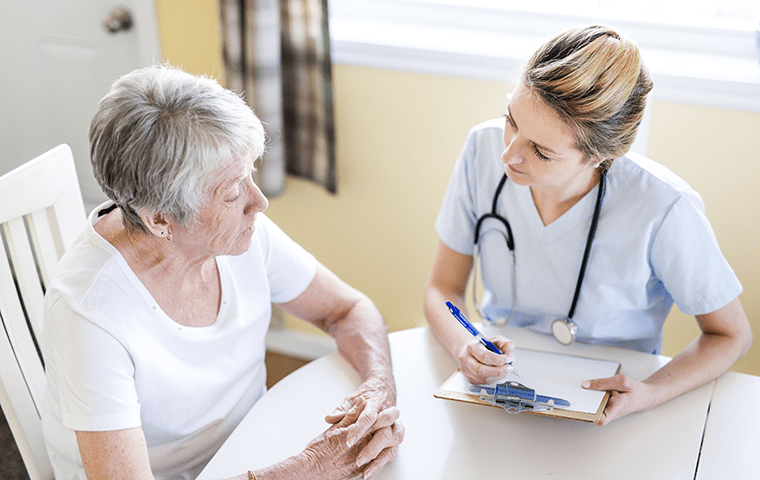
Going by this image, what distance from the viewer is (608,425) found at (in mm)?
1205

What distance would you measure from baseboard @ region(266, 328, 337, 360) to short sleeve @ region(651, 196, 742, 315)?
4.73 ft

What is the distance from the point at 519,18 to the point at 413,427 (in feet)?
4.28

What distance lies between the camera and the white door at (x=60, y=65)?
7.98 ft

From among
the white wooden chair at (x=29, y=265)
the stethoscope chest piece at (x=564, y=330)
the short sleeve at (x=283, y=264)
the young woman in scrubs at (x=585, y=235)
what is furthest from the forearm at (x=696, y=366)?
the white wooden chair at (x=29, y=265)

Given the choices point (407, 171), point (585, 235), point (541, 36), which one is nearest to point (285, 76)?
point (407, 171)

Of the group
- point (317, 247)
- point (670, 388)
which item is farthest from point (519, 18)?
point (670, 388)

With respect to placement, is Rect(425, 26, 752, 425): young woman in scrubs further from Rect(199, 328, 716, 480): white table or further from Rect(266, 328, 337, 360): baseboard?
Rect(266, 328, 337, 360): baseboard

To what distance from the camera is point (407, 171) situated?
2.18 meters

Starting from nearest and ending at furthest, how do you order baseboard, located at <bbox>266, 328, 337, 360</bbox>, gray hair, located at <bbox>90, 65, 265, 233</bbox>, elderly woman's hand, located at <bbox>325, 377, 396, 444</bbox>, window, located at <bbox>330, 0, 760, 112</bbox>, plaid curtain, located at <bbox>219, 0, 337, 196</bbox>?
gray hair, located at <bbox>90, 65, 265, 233</bbox> < elderly woman's hand, located at <bbox>325, 377, 396, 444</bbox> < window, located at <bbox>330, 0, 760, 112</bbox> < plaid curtain, located at <bbox>219, 0, 337, 196</bbox> < baseboard, located at <bbox>266, 328, 337, 360</bbox>

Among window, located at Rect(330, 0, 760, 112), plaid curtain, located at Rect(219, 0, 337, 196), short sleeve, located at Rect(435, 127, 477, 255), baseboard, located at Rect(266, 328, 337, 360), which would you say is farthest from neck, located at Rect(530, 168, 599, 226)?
baseboard, located at Rect(266, 328, 337, 360)

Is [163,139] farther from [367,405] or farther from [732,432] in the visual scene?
[732,432]

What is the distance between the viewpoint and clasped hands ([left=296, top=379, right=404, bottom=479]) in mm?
1129

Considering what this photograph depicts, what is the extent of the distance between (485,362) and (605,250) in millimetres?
367

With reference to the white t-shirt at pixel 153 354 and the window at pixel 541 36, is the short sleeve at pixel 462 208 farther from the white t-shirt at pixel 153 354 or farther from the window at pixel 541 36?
the window at pixel 541 36
